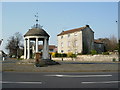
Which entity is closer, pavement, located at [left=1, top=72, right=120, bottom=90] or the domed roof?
pavement, located at [left=1, top=72, right=120, bottom=90]

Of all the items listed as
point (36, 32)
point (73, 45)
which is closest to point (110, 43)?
point (73, 45)

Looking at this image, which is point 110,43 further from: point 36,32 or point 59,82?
point 59,82

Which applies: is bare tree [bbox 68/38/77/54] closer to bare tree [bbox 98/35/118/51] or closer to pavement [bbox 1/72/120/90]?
bare tree [bbox 98/35/118/51]

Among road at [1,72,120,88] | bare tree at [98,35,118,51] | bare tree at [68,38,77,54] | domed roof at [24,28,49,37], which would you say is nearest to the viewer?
road at [1,72,120,88]

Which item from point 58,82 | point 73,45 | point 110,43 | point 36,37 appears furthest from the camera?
point 110,43

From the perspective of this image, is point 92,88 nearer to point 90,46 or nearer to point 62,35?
point 90,46

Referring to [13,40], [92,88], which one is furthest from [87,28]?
[92,88]

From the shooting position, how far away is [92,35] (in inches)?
2645

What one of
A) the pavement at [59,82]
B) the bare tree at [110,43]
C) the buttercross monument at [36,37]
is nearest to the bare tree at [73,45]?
the bare tree at [110,43]

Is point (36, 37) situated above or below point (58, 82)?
above

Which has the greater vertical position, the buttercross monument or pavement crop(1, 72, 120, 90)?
the buttercross monument

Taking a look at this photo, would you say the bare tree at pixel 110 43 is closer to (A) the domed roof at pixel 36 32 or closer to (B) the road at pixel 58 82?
(A) the domed roof at pixel 36 32

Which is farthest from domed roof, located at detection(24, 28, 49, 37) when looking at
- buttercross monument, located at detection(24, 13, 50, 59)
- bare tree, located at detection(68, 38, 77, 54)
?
bare tree, located at detection(68, 38, 77, 54)

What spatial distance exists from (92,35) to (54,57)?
746 inches
